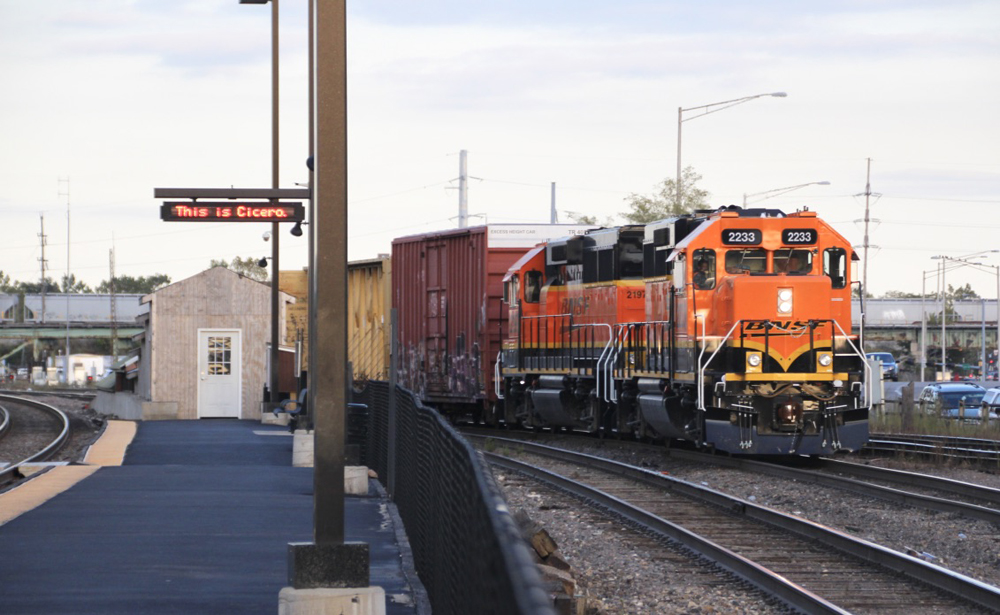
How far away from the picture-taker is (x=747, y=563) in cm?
1029

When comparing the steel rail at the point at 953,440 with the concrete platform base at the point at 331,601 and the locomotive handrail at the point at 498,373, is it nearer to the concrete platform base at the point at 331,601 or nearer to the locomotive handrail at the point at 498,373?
the locomotive handrail at the point at 498,373

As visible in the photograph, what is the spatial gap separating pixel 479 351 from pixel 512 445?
2.83 metres

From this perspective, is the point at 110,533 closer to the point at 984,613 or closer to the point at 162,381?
the point at 984,613

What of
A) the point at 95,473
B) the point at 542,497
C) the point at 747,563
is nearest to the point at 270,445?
the point at 95,473

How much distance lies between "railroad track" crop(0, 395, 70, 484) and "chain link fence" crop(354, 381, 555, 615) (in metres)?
7.81

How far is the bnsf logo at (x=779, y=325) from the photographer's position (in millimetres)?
18031

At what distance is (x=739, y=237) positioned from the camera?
60.8 feet

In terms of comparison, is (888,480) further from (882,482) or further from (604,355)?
(604,355)

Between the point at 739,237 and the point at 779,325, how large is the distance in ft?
4.57

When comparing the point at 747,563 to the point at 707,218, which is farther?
the point at 707,218

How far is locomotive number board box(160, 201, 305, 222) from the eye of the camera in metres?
15.2

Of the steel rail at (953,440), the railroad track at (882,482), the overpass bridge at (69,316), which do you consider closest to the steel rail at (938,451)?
the steel rail at (953,440)

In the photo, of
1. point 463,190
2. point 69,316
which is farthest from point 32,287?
point 463,190

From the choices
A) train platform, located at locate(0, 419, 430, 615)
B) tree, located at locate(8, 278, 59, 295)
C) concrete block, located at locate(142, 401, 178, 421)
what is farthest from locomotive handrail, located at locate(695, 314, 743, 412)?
tree, located at locate(8, 278, 59, 295)
